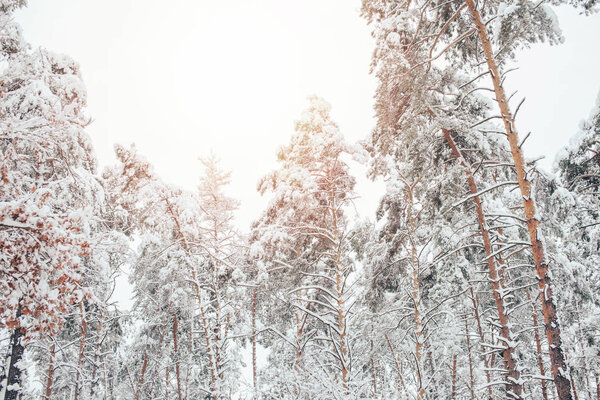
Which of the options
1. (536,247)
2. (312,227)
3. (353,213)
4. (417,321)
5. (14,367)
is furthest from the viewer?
(353,213)

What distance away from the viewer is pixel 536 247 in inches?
248

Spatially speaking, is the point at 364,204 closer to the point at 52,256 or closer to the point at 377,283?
the point at 377,283

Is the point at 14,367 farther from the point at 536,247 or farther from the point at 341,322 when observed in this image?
the point at 536,247

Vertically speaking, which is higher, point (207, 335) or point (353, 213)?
point (353, 213)

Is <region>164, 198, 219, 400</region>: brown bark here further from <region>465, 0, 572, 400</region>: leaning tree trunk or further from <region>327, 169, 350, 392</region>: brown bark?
<region>465, 0, 572, 400</region>: leaning tree trunk

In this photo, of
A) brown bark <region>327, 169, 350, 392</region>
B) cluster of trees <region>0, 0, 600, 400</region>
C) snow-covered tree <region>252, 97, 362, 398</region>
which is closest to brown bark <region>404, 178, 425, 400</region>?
cluster of trees <region>0, 0, 600, 400</region>

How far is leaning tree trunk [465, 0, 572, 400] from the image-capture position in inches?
228

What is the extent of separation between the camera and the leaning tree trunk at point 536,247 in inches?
228

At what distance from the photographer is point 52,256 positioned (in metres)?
5.22

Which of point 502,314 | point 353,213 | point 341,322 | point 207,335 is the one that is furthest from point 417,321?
point 207,335

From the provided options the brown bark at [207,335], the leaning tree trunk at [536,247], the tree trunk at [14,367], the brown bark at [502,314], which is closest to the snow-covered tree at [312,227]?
the brown bark at [207,335]

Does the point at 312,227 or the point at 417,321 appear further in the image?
the point at 312,227

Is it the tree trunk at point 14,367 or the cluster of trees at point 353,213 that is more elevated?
the cluster of trees at point 353,213

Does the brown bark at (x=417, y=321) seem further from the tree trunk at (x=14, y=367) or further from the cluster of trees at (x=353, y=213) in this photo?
the tree trunk at (x=14, y=367)
